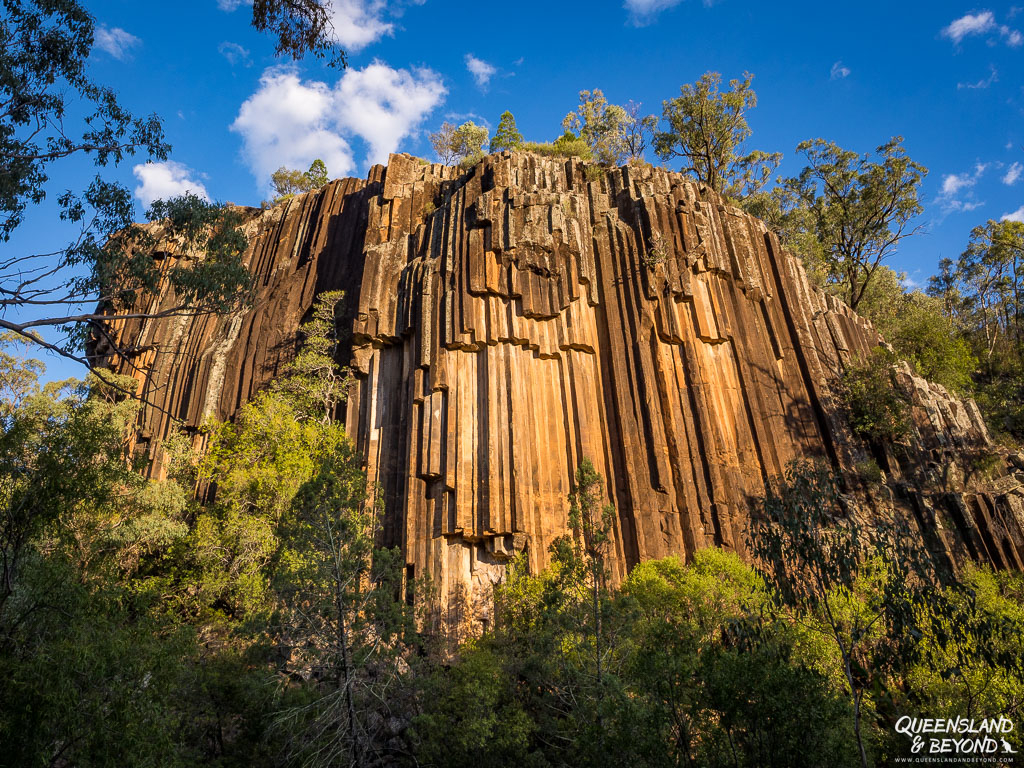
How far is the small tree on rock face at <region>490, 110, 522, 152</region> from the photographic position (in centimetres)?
4119

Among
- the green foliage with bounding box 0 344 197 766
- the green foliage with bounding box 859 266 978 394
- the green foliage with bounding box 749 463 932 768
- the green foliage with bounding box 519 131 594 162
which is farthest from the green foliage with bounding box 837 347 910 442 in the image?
the green foliage with bounding box 0 344 197 766

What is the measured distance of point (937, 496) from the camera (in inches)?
935

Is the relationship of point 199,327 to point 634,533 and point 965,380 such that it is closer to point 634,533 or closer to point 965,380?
point 634,533

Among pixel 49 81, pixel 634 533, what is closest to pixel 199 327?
pixel 49 81

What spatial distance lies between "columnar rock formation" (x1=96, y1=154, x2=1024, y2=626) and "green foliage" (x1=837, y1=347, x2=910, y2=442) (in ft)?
2.58

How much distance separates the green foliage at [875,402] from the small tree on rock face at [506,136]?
84.1ft

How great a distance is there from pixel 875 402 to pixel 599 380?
→ 37.7 ft

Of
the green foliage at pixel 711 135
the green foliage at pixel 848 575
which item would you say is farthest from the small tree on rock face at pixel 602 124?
the green foliage at pixel 848 575

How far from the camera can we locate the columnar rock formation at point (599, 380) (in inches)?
838

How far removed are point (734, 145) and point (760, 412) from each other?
22.6 metres

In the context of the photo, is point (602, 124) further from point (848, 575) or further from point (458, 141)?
point (848, 575)

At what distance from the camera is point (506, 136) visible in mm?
41594

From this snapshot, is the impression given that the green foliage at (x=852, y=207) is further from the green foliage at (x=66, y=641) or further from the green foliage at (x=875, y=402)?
the green foliage at (x=66, y=641)

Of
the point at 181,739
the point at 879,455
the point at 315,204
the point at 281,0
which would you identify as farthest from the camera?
the point at 315,204
